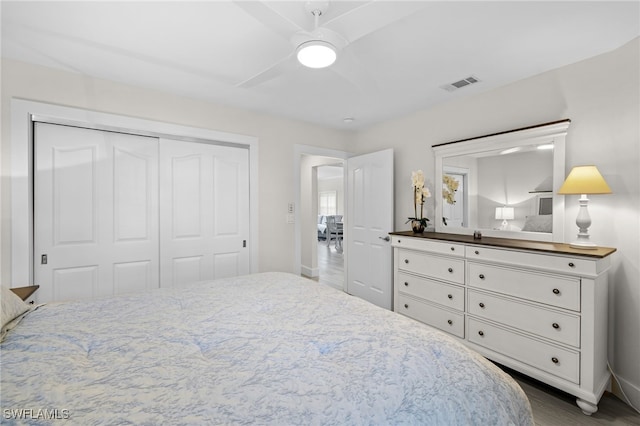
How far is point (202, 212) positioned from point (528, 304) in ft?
9.85

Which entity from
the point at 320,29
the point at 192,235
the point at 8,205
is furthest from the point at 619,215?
the point at 8,205

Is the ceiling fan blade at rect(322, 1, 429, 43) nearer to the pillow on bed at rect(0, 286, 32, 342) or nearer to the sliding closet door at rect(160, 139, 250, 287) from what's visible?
the pillow on bed at rect(0, 286, 32, 342)

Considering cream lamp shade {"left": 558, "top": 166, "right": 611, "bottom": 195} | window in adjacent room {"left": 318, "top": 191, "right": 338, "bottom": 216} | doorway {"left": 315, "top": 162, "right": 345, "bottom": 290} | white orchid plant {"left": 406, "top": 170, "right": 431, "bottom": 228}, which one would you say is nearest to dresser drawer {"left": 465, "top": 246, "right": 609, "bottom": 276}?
cream lamp shade {"left": 558, "top": 166, "right": 611, "bottom": 195}

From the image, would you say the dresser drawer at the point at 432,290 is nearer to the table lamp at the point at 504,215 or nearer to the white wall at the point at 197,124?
the table lamp at the point at 504,215

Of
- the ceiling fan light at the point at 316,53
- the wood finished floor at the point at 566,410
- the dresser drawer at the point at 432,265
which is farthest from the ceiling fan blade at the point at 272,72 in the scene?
the wood finished floor at the point at 566,410

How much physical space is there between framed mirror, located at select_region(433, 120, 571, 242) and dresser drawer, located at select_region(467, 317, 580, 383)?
0.83 metres

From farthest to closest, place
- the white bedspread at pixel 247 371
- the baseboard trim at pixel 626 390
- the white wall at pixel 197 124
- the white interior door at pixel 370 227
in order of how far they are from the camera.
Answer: the white interior door at pixel 370 227 < the white wall at pixel 197 124 < the baseboard trim at pixel 626 390 < the white bedspread at pixel 247 371

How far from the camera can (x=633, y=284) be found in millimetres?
1978

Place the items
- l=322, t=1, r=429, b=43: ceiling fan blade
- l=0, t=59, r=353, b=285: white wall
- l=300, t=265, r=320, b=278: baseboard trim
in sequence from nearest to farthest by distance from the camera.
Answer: l=322, t=1, r=429, b=43: ceiling fan blade
l=0, t=59, r=353, b=285: white wall
l=300, t=265, r=320, b=278: baseboard trim

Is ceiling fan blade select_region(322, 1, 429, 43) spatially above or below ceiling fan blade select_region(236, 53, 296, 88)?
below

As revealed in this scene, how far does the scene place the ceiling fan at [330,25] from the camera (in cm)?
114

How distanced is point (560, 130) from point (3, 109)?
430cm

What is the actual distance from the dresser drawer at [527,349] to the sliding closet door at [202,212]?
2.39m

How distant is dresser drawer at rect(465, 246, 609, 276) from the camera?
71.0 inches
